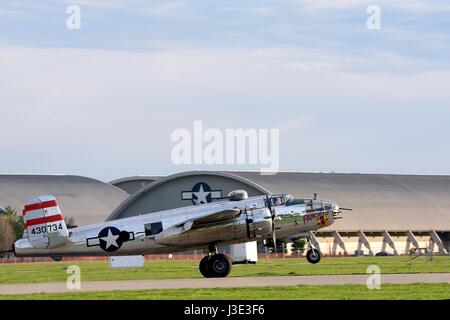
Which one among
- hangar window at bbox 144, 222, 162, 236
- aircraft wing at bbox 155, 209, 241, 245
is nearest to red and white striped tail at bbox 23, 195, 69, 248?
hangar window at bbox 144, 222, 162, 236

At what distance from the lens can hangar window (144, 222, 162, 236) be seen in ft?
155

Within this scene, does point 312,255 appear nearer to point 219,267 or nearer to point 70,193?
point 219,267

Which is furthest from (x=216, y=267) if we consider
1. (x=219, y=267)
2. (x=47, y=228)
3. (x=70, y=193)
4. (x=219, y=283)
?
(x=70, y=193)

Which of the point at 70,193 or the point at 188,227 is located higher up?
the point at 70,193

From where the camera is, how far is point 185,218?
47562 millimetres

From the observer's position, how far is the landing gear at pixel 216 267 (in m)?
47.1

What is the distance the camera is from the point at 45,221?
154 feet

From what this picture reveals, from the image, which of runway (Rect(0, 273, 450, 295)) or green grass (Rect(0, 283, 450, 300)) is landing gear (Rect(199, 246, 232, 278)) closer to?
runway (Rect(0, 273, 450, 295))

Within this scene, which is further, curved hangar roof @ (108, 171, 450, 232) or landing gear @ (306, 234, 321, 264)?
curved hangar roof @ (108, 171, 450, 232)

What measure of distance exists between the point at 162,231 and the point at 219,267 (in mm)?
2971

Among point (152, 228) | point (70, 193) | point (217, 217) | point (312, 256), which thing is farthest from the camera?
point (70, 193)

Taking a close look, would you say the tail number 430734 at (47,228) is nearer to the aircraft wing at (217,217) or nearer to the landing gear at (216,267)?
the aircraft wing at (217,217)
